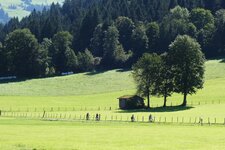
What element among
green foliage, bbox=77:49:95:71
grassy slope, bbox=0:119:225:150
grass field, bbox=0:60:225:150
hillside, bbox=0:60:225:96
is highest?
green foliage, bbox=77:49:95:71

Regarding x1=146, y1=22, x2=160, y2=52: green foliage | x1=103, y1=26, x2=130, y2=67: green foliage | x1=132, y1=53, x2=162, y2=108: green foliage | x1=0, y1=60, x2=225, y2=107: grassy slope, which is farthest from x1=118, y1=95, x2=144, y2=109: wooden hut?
x1=146, y1=22, x2=160, y2=52: green foliage

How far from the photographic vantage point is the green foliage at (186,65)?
120750mm

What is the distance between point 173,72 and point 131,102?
1229 cm

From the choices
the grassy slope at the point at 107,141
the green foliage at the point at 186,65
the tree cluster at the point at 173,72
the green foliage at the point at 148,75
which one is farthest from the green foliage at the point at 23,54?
the grassy slope at the point at 107,141

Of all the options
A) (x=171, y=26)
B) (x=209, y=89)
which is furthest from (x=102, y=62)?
(x=209, y=89)

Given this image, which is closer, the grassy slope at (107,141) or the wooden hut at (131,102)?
the grassy slope at (107,141)

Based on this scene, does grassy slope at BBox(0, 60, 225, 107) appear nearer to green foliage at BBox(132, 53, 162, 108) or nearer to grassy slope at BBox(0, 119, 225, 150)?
green foliage at BBox(132, 53, 162, 108)

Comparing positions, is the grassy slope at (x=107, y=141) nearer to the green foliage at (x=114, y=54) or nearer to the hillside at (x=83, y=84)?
the hillside at (x=83, y=84)

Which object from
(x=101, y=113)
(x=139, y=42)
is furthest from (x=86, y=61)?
(x=101, y=113)

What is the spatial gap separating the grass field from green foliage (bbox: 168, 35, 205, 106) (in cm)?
487

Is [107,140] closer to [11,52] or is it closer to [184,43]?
[184,43]

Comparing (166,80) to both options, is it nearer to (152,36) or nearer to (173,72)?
(173,72)

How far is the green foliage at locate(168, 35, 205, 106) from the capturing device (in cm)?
12075

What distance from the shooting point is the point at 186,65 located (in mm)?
123000
